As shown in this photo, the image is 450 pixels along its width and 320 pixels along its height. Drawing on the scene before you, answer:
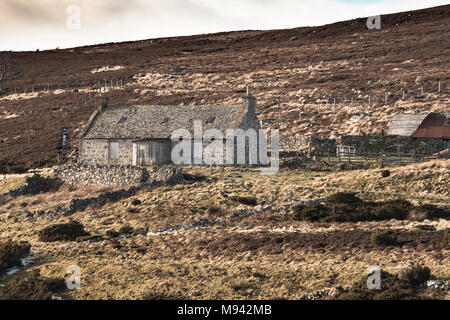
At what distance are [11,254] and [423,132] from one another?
129 ft

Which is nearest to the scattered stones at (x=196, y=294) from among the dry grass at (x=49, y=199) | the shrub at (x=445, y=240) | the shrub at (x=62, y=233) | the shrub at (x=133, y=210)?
the shrub at (x=445, y=240)

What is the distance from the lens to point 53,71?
4500 inches

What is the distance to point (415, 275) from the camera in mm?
19938

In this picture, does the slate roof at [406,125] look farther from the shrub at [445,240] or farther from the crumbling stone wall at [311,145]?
the shrub at [445,240]

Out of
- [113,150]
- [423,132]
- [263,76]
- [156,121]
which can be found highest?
[263,76]

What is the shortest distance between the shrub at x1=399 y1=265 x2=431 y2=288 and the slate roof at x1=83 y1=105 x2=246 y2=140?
29102 millimetres

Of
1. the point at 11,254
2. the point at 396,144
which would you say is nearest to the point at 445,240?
the point at 11,254

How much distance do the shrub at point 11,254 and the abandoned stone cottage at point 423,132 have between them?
36.2 meters

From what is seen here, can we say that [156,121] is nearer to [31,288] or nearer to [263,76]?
[31,288]

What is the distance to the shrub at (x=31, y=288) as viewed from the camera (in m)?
20.5

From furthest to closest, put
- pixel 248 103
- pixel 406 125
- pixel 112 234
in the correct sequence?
pixel 406 125
pixel 248 103
pixel 112 234

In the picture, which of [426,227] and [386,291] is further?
[426,227]

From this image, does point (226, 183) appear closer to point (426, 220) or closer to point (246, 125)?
point (246, 125)

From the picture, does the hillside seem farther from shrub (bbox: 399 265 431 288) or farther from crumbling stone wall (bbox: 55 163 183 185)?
shrub (bbox: 399 265 431 288)
